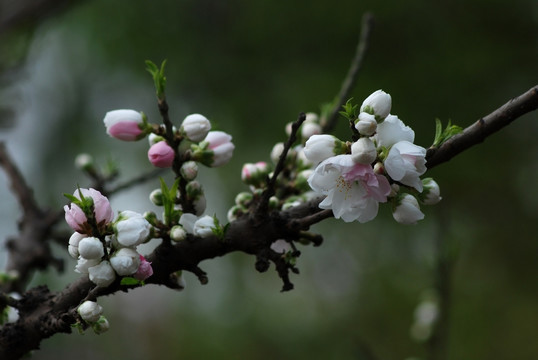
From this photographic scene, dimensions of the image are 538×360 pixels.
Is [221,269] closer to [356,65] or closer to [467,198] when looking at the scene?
[467,198]

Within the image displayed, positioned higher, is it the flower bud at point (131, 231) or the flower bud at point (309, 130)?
the flower bud at point (309, 130)

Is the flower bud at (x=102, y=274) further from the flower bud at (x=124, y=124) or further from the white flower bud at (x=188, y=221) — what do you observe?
the flower bud at (x=124, y=124)

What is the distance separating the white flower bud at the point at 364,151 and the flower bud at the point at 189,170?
0.36 metres

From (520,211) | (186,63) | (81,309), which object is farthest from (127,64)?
(81,309)

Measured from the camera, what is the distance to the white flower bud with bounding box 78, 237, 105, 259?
0.89 meters

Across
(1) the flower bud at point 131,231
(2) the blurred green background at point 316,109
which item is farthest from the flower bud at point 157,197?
(2) the blurred green background at point 316,109

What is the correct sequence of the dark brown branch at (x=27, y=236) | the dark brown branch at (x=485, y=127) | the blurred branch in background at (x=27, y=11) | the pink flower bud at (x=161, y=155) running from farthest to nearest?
the blurred branch in background at (x=27, y=11) → the dark brown branch at (x=27, y=236) → the pink flower bud at (x=161, y=155) → the dark brown branch at (x=485, y=127)

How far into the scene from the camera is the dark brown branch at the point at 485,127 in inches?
33.2

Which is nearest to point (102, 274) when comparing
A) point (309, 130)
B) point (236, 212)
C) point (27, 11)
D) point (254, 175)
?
point (236, 212)

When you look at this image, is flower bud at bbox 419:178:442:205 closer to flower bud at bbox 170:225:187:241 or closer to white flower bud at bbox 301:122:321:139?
flower bud at bbox 170:225:187:241

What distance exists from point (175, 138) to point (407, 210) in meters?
0.49

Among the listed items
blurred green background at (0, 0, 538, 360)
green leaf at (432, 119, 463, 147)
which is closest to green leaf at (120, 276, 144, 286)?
green leaf at (432, 119, 463, 147)

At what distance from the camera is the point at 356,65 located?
1430 mm

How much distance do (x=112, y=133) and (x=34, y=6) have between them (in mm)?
2002
